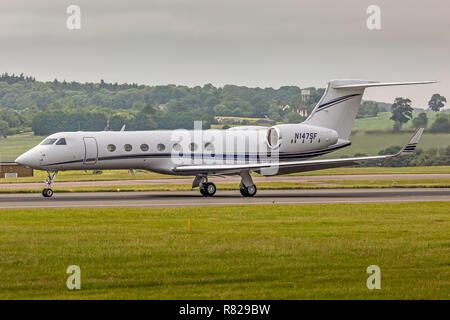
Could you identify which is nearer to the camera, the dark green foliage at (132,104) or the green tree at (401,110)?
the green tree at (401,110)

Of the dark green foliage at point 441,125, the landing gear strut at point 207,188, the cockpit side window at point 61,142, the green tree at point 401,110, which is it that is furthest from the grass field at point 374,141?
the cockpit side window at point 61,142

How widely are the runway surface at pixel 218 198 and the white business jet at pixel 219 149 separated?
55.7 inches

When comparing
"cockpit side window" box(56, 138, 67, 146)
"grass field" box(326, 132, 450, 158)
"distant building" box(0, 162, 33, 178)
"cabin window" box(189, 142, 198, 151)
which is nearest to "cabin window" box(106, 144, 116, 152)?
"cockpit side window" box(56, 138, 67, 146)

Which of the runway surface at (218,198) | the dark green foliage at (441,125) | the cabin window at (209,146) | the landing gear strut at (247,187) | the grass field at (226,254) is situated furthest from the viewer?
the dark green foliage at (441,125)

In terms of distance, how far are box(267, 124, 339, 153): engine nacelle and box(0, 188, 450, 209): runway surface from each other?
95.3 inches

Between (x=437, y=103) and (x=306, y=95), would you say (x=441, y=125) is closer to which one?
(x=437, y=103)

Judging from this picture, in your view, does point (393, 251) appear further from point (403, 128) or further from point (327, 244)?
point (403, 128)

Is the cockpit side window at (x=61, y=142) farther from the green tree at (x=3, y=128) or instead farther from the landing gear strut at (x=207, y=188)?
the green tree at (x=3, y=128)

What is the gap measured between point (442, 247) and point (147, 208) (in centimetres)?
1382

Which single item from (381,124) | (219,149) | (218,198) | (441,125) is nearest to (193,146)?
(219,149)

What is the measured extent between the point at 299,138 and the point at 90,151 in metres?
10.6

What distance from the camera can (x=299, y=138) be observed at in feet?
133

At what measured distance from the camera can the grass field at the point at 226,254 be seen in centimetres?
1480
